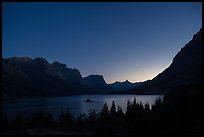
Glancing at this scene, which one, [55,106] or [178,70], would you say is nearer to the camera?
[55,106]

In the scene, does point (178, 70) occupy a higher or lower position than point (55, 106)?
higher

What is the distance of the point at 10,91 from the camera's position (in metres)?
148

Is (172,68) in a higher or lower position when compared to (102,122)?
higher

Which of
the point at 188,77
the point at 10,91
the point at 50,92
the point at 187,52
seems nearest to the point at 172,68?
the point at 187,52

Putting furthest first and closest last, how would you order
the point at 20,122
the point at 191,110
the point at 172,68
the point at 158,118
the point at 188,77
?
the point at 172,68 < the point at 188,77 < the point at 20,122 < the point at 158,118 < the point at 191,110

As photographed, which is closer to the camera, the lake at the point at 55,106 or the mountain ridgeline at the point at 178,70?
the lake at the point at 55,106

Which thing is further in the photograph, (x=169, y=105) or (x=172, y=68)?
(x=172, y=68)

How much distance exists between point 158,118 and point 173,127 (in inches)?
103

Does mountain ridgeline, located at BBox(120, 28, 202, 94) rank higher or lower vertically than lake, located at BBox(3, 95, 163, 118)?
higher

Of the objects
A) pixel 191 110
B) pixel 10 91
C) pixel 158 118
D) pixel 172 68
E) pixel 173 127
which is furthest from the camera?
pixel 172 68

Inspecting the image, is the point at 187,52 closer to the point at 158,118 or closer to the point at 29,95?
the point at 29,95

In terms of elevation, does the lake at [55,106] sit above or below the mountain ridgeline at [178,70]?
below

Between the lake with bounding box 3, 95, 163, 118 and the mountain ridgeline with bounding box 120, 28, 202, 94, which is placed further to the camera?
the mountain ridgeline with bounding box 120, 28, 202, 94

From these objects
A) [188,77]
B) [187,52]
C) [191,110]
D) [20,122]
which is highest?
[187,52]
